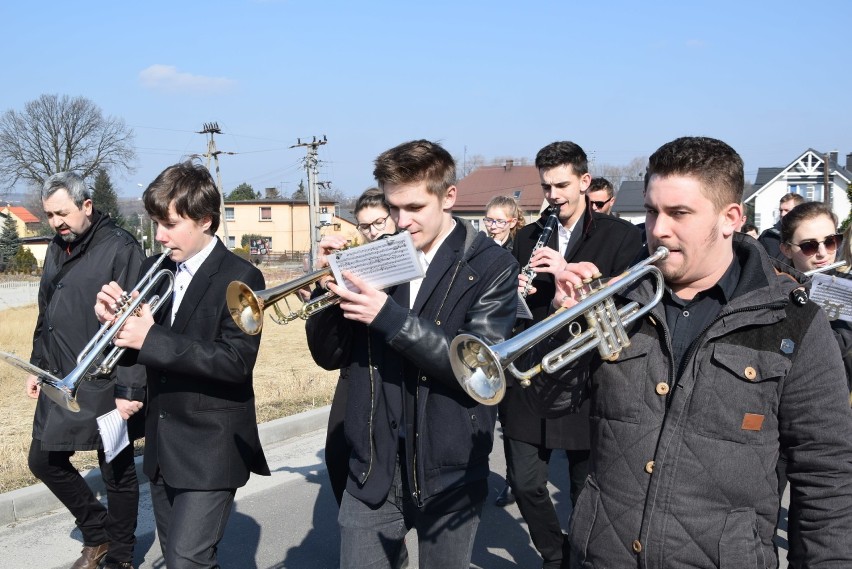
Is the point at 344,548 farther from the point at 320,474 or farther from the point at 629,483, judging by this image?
the point at 320,474

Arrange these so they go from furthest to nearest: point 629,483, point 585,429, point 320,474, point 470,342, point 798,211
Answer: point 320,474 < point 798,211 < point 585,429 < point 470,342 < point 629,483

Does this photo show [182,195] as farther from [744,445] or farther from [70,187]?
[744,445]

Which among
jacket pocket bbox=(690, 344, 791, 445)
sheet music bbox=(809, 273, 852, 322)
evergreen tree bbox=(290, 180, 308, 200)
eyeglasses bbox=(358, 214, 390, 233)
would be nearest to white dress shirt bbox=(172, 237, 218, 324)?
eyeglasses bbox=(358, 214, 390, 233)

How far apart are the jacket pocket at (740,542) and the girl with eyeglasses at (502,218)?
4752mm

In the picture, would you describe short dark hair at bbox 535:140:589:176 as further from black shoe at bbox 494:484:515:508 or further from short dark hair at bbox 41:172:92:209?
short dark hair at bbox 41:172:92:209

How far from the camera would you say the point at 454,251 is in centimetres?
325

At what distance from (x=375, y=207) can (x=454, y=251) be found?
8.26 feet

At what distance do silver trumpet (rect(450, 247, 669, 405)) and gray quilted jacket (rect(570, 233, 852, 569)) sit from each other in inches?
5.8

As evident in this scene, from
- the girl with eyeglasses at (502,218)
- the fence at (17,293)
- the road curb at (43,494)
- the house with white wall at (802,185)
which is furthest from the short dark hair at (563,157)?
the house with white wall at (802,185)

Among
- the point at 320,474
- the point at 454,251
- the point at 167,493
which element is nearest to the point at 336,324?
the point at 454,251

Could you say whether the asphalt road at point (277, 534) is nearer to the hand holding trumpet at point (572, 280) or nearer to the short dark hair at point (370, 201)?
the short dark hair at point (370, 201)

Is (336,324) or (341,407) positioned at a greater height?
(336,324)

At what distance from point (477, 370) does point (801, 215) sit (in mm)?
3104

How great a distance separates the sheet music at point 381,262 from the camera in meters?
2.80
